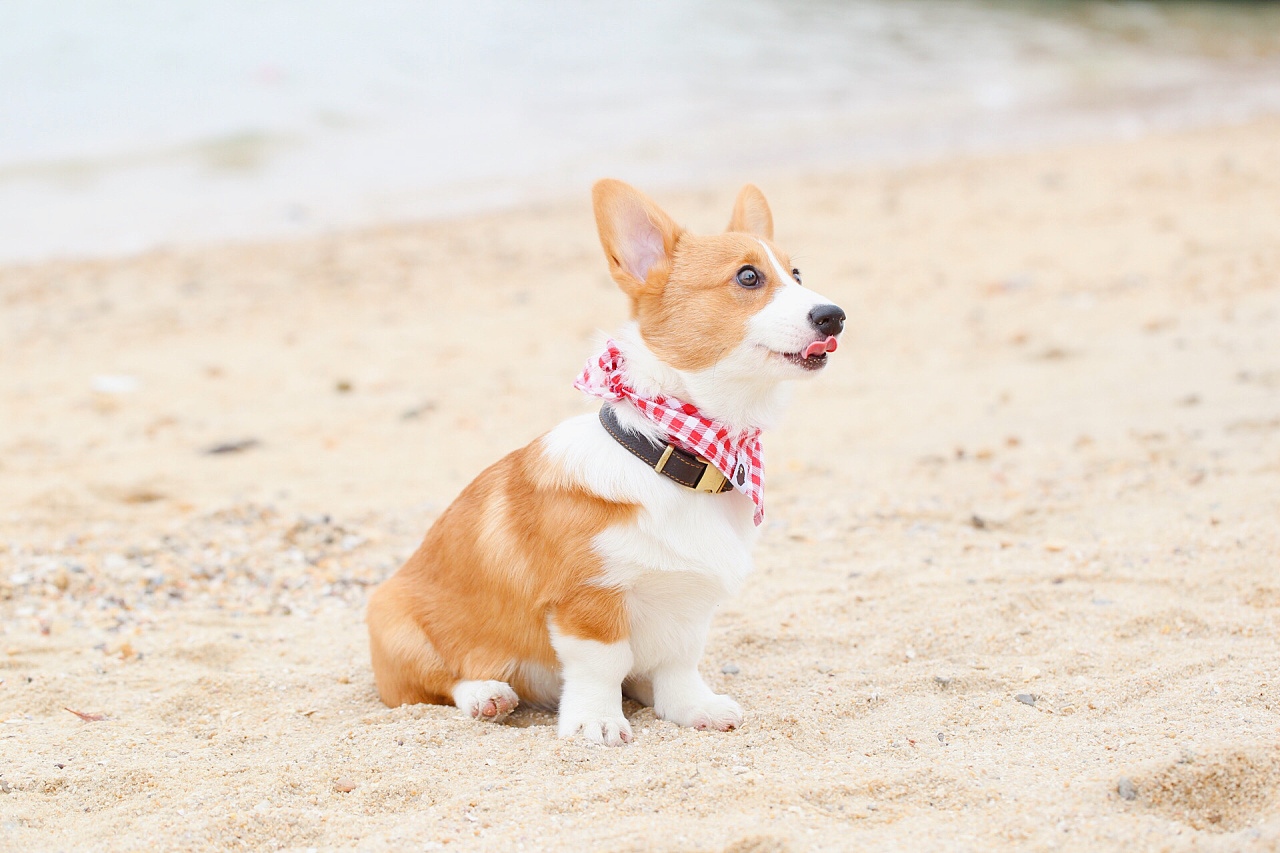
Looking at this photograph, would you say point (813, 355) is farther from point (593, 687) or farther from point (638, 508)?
point (593, 687)

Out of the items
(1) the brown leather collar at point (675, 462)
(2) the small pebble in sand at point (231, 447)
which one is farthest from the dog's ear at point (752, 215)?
(2) the small pebble in sand at point (231, 447)

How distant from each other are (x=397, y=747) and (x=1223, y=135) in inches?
449

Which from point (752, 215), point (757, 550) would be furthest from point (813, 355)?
point (757, 550)

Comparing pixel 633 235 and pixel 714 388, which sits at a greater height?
pixel 633 235

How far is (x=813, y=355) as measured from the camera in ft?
8.53

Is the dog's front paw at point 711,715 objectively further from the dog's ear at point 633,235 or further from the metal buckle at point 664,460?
the dog's ear at point 633,235

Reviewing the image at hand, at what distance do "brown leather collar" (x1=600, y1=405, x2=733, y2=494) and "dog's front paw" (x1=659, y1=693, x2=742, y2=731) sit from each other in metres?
0.56

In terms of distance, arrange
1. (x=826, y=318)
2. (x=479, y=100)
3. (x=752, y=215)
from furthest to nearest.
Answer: (x=479, y=100) < (x=752, y=215) < (x=826, y=318)

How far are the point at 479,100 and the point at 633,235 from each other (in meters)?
11.9

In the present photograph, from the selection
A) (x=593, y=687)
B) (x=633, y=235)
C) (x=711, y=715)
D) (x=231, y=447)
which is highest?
(x=633, y=235)

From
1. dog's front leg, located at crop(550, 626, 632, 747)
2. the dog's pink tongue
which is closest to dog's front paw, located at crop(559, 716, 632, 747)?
dog's front leg, located at crop(550, 626, 632, 747)

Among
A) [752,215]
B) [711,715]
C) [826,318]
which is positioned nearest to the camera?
[826,318]

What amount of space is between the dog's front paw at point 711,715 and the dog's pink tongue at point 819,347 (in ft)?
3.00

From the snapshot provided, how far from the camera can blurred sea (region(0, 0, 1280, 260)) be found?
10766 millimetres
